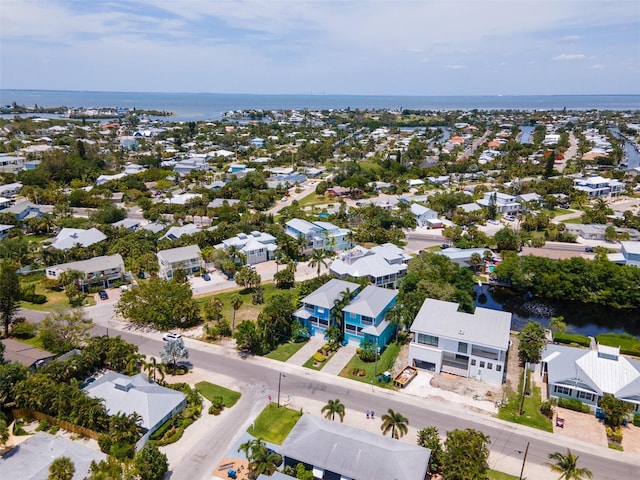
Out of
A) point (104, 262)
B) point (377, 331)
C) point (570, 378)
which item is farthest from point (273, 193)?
point (570, 378)

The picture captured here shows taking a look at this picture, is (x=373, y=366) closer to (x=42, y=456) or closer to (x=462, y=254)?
(x=42, y=456)

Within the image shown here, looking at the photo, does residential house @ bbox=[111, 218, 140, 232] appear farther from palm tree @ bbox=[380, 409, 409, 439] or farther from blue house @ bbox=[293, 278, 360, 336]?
palm tree @ bbox=[380, 409, 409, 439]

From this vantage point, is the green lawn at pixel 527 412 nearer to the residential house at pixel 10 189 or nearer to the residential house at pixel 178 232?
the residential house at pixel 178 232

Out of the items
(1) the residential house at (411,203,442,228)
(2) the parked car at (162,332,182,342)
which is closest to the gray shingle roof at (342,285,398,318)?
(2) the parked car at (162,332,182,342)

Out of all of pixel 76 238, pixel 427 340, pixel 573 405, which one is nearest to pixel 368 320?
pixel 427 340

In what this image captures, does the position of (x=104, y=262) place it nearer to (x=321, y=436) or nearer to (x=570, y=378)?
(x=321, y=436)
